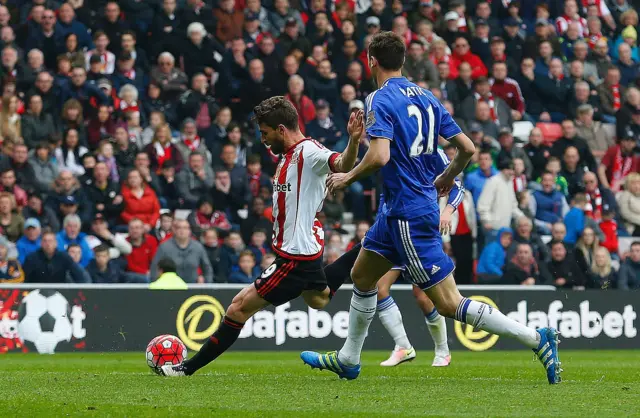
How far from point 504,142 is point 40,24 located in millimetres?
7759

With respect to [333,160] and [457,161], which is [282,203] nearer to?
[333,160]

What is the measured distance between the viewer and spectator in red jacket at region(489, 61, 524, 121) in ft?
69.7

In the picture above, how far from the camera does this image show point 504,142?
64.6ft

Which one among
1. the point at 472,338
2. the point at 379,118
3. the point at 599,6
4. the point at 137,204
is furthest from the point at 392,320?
the point at 599,6

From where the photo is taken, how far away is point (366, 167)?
8211 mm

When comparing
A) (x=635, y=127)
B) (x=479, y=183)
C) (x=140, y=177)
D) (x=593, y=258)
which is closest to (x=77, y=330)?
(x=140, y=177)

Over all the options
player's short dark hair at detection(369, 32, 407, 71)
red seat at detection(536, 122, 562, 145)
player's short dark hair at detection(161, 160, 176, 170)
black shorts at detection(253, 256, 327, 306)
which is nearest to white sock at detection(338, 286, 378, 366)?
black shorts at detection(253, 256, 327, 306)

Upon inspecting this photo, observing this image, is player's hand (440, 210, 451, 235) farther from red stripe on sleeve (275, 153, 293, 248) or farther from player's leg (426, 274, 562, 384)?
red stripe on sleeve (275, 153, 293, 248)

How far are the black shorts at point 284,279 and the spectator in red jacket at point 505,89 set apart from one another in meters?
12.7

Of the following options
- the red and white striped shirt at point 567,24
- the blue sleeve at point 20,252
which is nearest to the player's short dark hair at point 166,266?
the blue sleeve at point 20,252

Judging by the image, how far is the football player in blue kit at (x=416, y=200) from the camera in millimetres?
8609

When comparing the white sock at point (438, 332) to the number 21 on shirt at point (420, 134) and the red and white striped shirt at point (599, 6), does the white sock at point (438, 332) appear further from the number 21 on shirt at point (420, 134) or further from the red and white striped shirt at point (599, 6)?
the red and white striped shirt at point (599, 6)

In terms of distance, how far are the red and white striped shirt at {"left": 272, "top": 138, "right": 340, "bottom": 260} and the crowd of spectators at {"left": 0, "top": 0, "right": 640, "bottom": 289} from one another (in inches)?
289

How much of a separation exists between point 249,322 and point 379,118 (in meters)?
8.20
